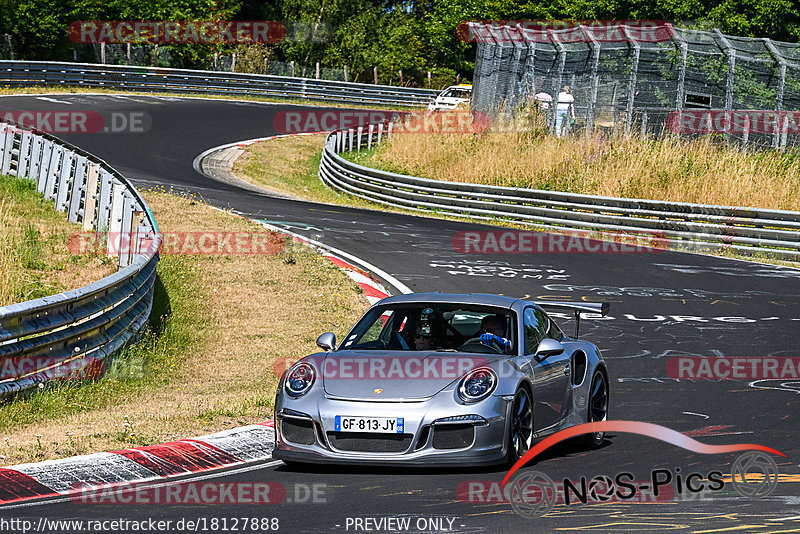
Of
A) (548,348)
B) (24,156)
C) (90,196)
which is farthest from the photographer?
(24,156)

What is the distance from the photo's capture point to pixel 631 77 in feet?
95.2

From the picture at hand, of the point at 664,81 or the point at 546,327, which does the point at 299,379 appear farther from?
the point at 664,81

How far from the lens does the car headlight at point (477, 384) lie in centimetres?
791

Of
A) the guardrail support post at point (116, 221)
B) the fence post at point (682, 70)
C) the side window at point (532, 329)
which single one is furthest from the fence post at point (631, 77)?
the side window at point (532, 329)

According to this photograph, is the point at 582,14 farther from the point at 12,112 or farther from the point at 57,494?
the point at 57,494

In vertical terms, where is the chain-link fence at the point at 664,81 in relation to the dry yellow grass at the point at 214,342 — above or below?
above

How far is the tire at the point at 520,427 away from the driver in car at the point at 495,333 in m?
0.58

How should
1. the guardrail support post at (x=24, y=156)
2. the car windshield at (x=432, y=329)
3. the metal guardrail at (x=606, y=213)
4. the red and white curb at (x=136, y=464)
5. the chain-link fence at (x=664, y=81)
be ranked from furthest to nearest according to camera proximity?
1. the chain-link fence at (x=664, y=81)
2. the metal guardrail at (x=606, y=213)
3. the guardrail support post at (x=24, y=156)
4. the car windshield at (x=432, y=329)
5. the red and white curb at (x=136, y=464)

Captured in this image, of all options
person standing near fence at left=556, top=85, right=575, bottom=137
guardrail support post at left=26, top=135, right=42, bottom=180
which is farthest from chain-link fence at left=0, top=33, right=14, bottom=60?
guardrail support post at left=26, top=135, right=42, bottom=180

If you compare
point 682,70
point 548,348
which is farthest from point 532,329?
point 682,70

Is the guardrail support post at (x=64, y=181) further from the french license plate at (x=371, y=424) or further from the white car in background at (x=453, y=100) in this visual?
the white car in background at (x=453, y=100)

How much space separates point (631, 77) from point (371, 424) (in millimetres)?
22833

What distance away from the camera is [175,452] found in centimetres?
839

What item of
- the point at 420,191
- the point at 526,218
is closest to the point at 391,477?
the point at 526,218
